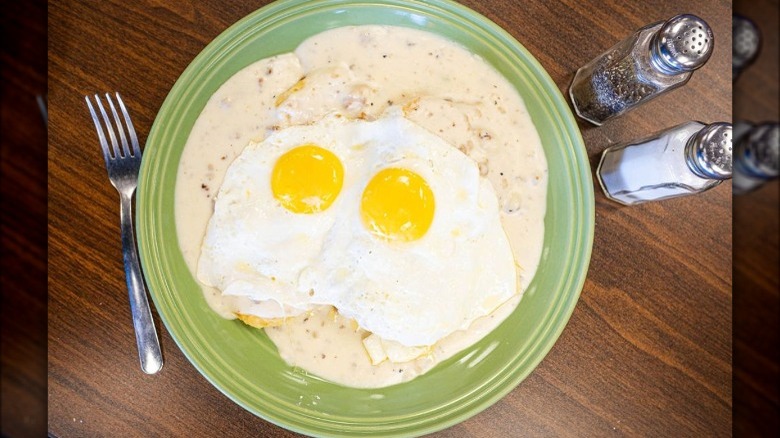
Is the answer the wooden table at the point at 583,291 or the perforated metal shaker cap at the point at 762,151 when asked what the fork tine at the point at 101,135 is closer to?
the wooden table at the point at 583,291

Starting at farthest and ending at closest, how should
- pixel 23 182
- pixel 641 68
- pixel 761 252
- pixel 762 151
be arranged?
pixel 23 182 < pixel 641 68 < pixel 761 252 < pixel 762 151

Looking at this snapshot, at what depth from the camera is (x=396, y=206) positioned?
5.49ft

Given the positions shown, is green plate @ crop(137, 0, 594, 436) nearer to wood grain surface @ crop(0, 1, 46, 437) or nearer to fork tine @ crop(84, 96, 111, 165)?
fork tine @ crop(84, 96, 111, 165)

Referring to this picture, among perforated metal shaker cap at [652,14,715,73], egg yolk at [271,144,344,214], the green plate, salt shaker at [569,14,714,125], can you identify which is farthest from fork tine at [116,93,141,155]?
perforated metal shaker cap at [652,14,715,73]

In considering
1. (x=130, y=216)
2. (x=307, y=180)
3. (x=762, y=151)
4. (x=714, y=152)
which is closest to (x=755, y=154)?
(x=762, y=151)

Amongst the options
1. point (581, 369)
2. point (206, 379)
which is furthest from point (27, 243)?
point (581, 369)

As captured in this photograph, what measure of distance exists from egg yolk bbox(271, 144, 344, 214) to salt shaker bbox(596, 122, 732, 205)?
888 mm

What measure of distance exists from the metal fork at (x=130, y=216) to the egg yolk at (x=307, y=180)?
1.62ft

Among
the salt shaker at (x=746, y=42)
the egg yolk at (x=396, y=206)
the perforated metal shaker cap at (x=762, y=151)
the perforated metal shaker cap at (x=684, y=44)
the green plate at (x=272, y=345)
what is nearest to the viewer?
the perforated metal shaker cap at (x=762, y=151)

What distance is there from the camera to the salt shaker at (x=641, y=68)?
1538 millimetres

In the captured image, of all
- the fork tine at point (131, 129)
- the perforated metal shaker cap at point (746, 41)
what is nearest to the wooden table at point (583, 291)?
the fork tine at point (131, 129)

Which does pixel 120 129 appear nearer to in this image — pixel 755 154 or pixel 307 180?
pixel 307 180

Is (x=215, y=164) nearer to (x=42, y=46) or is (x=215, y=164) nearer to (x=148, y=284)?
(x=148, y=284)

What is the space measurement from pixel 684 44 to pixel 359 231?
3.43 feet
